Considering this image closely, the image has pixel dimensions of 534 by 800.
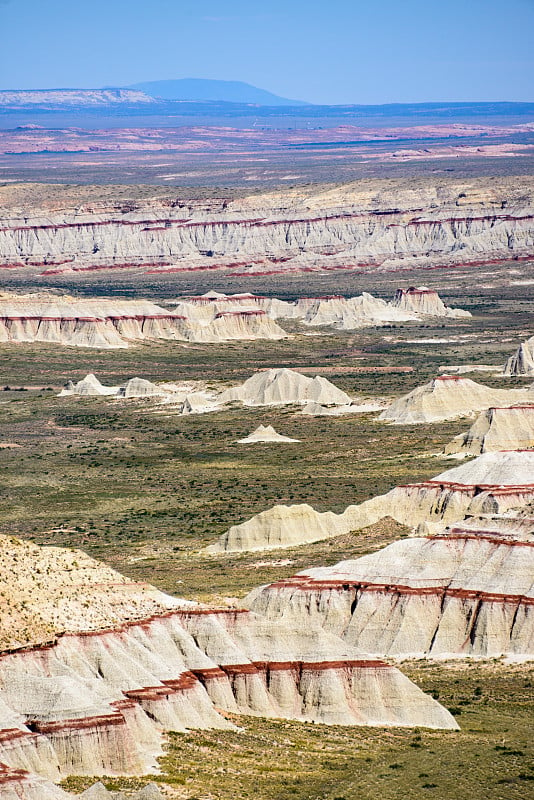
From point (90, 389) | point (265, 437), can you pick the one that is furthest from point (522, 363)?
point (90, 389)

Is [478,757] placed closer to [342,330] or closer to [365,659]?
[365,659]

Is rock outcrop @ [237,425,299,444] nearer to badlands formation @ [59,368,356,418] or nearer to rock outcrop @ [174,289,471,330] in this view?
badlands formation @ [59,368,356,418]

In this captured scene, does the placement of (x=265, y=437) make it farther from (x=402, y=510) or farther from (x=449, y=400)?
(x=402, y=510)

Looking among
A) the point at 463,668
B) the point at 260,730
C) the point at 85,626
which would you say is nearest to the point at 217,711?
the point at 260,730

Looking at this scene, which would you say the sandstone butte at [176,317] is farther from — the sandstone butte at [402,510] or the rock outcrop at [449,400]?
the sandstone butte at [402,510]

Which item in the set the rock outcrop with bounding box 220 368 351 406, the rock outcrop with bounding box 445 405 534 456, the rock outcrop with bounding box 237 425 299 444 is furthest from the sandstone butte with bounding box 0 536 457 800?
the rock outcrop with bounding box 220 368 351 406
